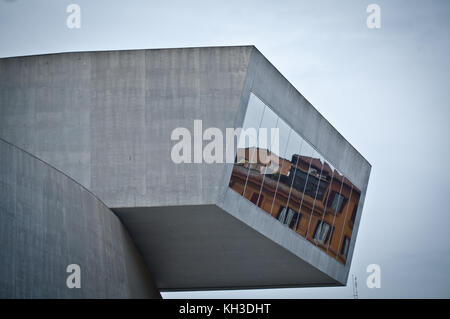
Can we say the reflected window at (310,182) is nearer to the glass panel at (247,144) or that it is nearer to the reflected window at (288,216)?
the reflected window at (288,216)

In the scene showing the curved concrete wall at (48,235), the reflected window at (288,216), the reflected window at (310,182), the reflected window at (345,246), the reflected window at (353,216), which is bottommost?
the curved concrete wall at (48,235)

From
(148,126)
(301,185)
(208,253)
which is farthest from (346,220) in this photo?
(148,126)

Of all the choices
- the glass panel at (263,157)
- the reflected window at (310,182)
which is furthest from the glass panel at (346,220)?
the glass panel at (263,157)

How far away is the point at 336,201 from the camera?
3091cm

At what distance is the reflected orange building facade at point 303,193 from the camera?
24797 millimetres

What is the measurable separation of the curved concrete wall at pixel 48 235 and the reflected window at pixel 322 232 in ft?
32.0

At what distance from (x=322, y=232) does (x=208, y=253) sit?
5.05 meters

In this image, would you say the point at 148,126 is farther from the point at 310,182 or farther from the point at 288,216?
the point at 310,182

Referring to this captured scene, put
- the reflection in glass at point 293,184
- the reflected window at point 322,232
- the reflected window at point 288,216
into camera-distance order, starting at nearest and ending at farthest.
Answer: the reflection in glass at point 293,184 → the reflected window at point 288,216 → the reflected window at point 322,232

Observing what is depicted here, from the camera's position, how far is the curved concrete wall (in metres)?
15.9

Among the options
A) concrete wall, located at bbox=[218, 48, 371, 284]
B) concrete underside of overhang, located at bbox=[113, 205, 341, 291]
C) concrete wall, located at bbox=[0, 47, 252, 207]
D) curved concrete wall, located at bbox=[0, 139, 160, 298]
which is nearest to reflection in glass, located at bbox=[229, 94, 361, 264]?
concrete wall, located at bbox=[218, 48, 371, 284]

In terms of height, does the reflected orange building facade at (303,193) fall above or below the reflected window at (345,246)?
above

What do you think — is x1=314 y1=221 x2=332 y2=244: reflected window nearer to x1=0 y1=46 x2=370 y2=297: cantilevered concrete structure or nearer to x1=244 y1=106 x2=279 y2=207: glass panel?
x1=0 y1=46 x2=370 y2=297: cantilevered concrete structure

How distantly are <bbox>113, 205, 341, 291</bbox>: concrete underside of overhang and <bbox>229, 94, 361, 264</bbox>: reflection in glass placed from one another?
1.17m
